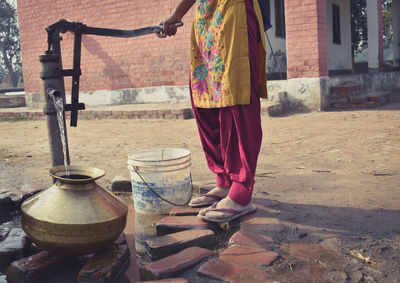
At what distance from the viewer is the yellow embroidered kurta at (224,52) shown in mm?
2053

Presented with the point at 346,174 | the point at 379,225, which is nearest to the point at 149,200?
the point at 379,225

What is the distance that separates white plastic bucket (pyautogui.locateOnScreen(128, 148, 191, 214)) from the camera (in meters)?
2.47

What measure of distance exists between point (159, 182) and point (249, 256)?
3.03 ft

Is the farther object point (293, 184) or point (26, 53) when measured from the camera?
point (26, 53)

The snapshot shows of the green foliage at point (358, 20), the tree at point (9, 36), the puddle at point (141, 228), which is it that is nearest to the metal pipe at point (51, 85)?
the puddle at point (141, 228)

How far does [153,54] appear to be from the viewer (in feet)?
31.3

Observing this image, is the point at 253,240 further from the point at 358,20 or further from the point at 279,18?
the point at 358,20

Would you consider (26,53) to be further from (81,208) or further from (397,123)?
(81,208)

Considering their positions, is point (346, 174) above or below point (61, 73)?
below

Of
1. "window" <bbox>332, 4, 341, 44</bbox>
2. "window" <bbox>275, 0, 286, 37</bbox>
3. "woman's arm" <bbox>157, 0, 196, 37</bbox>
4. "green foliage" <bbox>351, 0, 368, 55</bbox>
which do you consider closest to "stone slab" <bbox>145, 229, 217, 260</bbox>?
"woman's arm" <bbox>157, 0, 196, 37</bbox>

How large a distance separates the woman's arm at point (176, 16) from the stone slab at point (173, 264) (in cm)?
134

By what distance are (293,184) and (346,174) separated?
0.50 metres

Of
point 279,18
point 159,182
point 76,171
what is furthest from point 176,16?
point 279,18

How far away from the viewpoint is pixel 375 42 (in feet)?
30.6
